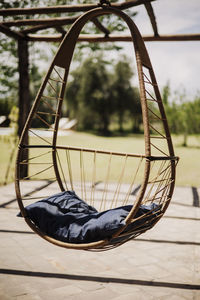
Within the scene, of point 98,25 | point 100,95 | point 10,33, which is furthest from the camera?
point 100,95

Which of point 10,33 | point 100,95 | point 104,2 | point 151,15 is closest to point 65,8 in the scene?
point 151,15

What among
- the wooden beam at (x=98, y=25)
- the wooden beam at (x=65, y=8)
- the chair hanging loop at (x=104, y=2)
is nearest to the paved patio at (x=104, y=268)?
the chair hanging loop at (x=104, y=2)

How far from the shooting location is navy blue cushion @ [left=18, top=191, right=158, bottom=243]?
6.62ft

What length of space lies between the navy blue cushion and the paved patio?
1.18 feet

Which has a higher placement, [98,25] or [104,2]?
[98,25]

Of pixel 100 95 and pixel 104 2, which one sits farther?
pixel 100 95

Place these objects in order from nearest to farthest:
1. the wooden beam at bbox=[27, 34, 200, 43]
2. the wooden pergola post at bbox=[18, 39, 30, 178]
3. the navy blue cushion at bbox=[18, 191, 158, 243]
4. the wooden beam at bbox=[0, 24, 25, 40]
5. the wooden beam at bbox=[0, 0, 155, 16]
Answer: the navy blue cushion at bbox=[18, 191, 158, 243], the wooden beam at bbox=[0, 0, 155, 16], the wooden beam at bbox=[27, 34, 200, 43], the wooden beam at bbox=[0, 24, 25, 40], the wooden pergola post at bbox=[18, 39, 30, 178]

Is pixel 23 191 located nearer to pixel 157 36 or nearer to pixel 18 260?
pixel 18 260

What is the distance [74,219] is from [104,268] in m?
0.52

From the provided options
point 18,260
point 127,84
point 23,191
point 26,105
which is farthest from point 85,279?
point 127,84

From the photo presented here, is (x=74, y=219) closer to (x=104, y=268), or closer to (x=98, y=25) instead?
(x=104, y=268)

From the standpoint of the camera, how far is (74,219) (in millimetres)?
2295

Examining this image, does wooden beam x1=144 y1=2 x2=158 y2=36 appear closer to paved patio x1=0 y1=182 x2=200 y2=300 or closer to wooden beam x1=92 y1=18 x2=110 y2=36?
wooden beam x1=92 y1=18 x2=110 y2=36

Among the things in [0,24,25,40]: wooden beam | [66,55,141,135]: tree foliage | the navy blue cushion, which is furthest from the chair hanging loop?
[66,55,141,135]: tree foliage
